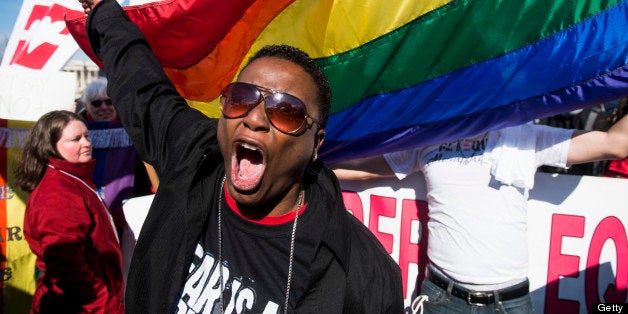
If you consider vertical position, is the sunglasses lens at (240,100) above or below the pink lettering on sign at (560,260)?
above

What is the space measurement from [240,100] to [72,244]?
171 cm

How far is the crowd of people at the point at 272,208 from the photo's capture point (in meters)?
1.48

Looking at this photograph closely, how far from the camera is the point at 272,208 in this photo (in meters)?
1.57

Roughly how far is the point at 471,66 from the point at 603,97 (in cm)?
56

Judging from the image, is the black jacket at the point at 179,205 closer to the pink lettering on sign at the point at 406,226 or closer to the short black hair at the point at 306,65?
the short black hair at the point at 306,65

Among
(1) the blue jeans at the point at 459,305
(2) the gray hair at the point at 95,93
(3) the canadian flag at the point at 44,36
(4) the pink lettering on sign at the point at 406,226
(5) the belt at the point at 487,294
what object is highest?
(3) the canadian flag at the point at 44,36

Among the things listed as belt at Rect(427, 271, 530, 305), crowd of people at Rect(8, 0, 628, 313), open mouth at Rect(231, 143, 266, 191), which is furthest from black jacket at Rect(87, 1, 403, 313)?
belt at Rect(427, 271, 530, 305)

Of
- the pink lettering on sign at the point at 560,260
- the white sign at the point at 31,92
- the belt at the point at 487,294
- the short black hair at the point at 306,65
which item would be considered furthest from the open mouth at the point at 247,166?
the white sign at the point at 31,92

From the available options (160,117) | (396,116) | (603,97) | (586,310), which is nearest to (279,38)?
(396,116)

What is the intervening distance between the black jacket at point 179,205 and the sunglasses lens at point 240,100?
0.80ft

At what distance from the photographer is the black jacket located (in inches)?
57.6

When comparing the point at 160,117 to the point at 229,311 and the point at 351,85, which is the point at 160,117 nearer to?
the point at 229,311

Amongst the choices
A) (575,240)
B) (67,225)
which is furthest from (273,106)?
(575,240)

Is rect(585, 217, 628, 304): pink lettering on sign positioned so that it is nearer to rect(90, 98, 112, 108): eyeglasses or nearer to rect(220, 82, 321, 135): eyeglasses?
rect(220, 82, 321, 135): eyeglasses
